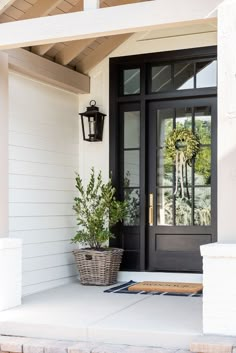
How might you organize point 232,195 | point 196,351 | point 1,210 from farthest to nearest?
1. point 1,210
2. point 232,195
3. point 196,351

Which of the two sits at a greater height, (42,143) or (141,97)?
(141,97)

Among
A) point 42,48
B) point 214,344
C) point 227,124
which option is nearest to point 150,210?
point 42,48

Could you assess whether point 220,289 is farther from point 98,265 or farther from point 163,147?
point 163,147

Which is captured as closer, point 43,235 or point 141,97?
point 43,235

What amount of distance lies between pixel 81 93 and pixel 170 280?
2343 mm

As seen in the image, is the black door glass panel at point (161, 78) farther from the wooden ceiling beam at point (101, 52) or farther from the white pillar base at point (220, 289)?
the white pillar base at point (220, 289)

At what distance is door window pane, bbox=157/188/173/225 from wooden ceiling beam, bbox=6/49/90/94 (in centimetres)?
147

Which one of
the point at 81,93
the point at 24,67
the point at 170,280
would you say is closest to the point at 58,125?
the point at 81,93

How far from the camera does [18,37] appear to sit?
4.43 meters

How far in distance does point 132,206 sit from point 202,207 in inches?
31.2

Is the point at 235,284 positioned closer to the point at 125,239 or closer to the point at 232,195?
the point at 232,195

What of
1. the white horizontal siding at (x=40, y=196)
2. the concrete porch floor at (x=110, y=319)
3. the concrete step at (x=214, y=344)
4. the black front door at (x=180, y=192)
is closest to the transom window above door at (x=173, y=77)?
the black front door at (x=180, y=192)

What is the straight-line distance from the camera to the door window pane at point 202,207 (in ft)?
19.5

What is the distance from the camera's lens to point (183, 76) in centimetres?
610
